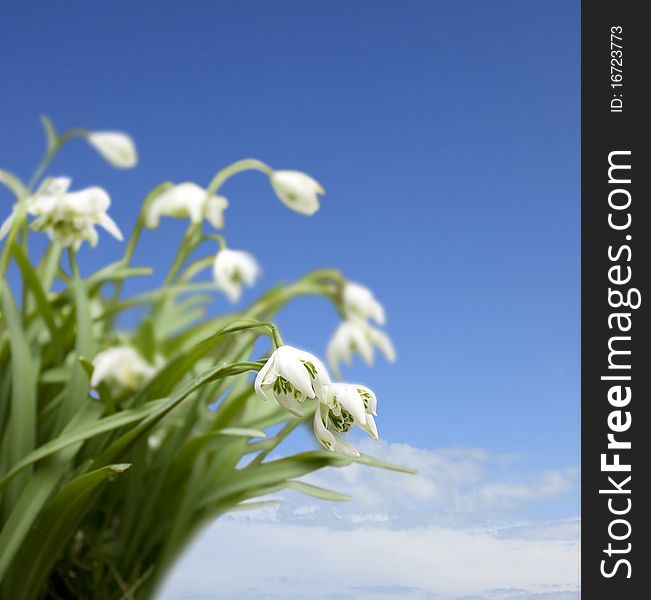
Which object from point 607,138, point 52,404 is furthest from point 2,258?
point 607,138

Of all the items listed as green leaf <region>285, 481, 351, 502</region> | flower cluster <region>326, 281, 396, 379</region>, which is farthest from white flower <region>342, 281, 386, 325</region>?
green leaf <region>285, 481, 351, 502</region>

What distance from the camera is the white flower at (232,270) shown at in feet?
4.07

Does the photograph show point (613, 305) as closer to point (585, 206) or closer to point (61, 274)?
point (585, 206)

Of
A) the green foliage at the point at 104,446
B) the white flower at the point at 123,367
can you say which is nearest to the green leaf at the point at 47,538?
the green foliage at the point at 104,446

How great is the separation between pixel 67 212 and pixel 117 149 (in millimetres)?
120

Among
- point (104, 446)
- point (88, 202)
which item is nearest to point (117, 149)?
point (88, 202)

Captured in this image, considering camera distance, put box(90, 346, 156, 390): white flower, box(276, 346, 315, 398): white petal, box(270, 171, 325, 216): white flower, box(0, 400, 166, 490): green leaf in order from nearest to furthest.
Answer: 1. box(276, 346, 315, 398): white petal
2. box(0, 400, 166, 490): green leaf
3. box(90, 346, 156, 390): white flower
4. box(270, 171, 325, 216): white flower

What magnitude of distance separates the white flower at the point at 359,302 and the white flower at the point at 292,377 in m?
0.68

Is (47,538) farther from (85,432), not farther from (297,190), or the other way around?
(297,190)

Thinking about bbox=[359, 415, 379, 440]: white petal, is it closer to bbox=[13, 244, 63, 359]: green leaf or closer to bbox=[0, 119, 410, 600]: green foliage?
bbox=[0, 119, 410, 600]: green foliage

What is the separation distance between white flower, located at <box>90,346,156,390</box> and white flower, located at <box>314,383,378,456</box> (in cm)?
41

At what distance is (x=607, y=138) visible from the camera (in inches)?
64.2

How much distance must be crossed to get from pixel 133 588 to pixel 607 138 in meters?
1.16

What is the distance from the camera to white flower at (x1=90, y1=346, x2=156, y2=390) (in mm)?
1060
